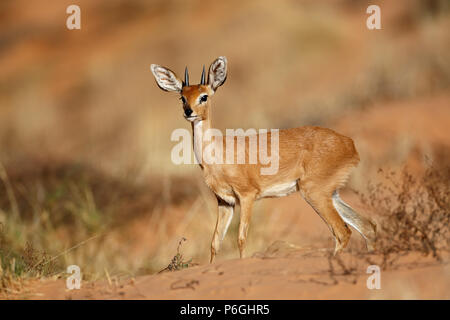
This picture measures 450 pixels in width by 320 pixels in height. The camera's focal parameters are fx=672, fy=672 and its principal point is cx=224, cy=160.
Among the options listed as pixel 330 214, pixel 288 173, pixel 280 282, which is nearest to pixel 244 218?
pixel 288 173

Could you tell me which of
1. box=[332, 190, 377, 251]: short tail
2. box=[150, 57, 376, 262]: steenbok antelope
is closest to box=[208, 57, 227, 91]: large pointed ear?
box=[150, 57, 376, 262]: steenbok antelope

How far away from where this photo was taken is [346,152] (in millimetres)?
8789

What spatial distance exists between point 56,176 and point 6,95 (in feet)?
44.3

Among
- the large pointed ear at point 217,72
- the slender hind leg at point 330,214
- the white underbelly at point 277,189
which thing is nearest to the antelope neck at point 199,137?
the large pointed ear at point 217,72

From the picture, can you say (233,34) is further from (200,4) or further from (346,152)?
(346,152)

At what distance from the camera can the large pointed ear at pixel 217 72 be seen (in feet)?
28.5

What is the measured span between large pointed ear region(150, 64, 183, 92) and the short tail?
2536 millimetres

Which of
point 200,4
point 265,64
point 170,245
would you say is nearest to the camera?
point 170,245

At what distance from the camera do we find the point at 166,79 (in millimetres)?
9031

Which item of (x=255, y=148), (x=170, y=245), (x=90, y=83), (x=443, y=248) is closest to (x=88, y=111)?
(x=90, y=83)

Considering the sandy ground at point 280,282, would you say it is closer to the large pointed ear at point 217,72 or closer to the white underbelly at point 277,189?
the white underbelly at point 277,189

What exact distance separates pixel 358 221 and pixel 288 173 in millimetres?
1085

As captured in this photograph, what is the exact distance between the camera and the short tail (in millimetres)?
8523

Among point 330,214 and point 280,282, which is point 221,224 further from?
point 280,282
